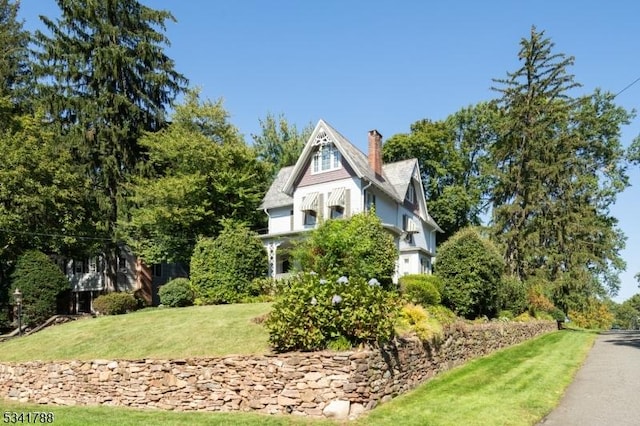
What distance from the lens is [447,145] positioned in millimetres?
45656

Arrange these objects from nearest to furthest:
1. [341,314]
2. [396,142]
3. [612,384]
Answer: [341,314], [612,384], [396,142]

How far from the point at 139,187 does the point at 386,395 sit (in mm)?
25065

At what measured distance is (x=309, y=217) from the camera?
30266 mm

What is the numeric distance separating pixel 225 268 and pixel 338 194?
8181mm

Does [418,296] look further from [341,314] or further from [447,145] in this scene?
[447,145]

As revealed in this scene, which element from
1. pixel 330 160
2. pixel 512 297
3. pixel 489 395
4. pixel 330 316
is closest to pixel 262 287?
pixel 330 160

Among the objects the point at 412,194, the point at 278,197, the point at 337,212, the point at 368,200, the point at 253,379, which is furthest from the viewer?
the point at 412,194

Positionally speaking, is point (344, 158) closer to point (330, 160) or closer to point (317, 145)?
point (330, 160)

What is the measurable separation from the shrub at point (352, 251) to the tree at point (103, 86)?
18285 mm

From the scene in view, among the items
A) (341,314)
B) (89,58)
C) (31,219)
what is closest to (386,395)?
(341,314)

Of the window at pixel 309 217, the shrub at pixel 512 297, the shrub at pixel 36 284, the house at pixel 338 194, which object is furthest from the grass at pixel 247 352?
the window at pixel 309 217

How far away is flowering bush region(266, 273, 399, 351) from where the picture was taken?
1058cm

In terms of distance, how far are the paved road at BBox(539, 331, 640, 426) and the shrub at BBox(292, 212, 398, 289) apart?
24.3 feet

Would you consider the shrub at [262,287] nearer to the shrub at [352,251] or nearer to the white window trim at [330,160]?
the shrub at [352,251]
